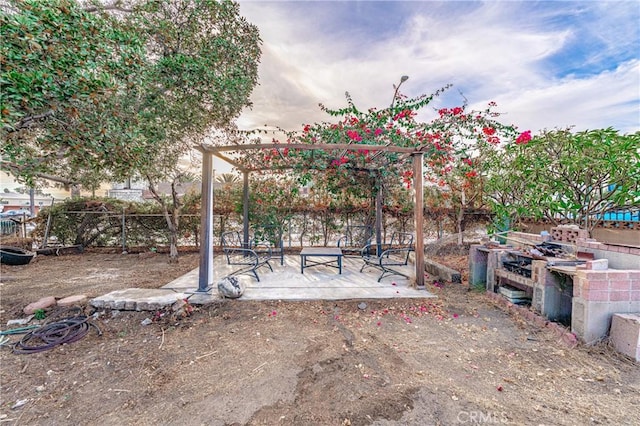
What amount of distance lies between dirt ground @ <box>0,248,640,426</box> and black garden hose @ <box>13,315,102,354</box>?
77 mm

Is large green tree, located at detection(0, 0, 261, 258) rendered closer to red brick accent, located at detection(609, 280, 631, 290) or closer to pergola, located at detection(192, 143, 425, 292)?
pergola, located at detection(192, 143, 425, 292)

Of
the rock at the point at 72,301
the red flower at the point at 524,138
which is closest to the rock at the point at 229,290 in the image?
the rock at the point at 72,301

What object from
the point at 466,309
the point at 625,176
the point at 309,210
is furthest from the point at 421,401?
the point at 309,210

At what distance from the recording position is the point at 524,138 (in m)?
4.48

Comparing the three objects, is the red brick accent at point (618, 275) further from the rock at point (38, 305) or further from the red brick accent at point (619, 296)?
the rock at point (38, 305)

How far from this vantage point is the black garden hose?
2.55 metres

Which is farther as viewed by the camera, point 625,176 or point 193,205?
point 193,205

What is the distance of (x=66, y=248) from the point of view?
6801mm

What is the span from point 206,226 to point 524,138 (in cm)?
542

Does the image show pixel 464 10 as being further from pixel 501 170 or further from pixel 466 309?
pixel 466 309

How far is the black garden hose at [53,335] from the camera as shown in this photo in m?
2.55

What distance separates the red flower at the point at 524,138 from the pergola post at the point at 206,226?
5109 millimetres

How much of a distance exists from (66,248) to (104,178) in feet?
8.29

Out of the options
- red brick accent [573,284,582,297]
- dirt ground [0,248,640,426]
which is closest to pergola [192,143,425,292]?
dirt ground [0,248,640,426]
